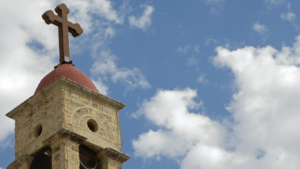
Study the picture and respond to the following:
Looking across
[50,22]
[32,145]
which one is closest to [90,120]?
[32,145]

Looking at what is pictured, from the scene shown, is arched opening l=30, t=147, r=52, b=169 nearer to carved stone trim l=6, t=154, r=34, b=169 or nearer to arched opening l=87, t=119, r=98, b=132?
carved stone trim l=6, t=154, r=34, b=169

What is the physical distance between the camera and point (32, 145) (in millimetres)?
17281

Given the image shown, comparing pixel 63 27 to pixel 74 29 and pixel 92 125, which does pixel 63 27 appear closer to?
pixel 74 29

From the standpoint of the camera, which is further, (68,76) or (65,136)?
(68,76)

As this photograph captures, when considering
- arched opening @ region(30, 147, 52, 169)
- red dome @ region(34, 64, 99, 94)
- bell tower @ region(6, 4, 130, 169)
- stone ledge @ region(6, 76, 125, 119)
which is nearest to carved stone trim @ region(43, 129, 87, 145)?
bell tower @ region(6, 4, 130, 169)

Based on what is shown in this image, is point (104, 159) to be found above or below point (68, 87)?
below

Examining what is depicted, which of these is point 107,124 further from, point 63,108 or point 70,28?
point 70,28

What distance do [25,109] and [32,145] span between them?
1.47 m

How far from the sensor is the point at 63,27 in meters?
19.8

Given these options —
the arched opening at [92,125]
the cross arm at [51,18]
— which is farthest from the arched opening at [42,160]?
the cross arm at [51,18]

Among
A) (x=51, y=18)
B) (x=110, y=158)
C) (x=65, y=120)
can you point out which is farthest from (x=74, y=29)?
(x=110, y=158)

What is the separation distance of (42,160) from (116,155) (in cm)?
234

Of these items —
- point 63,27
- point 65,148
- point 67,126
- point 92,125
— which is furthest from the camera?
point 63,27

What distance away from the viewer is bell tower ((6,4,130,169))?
16.5m
